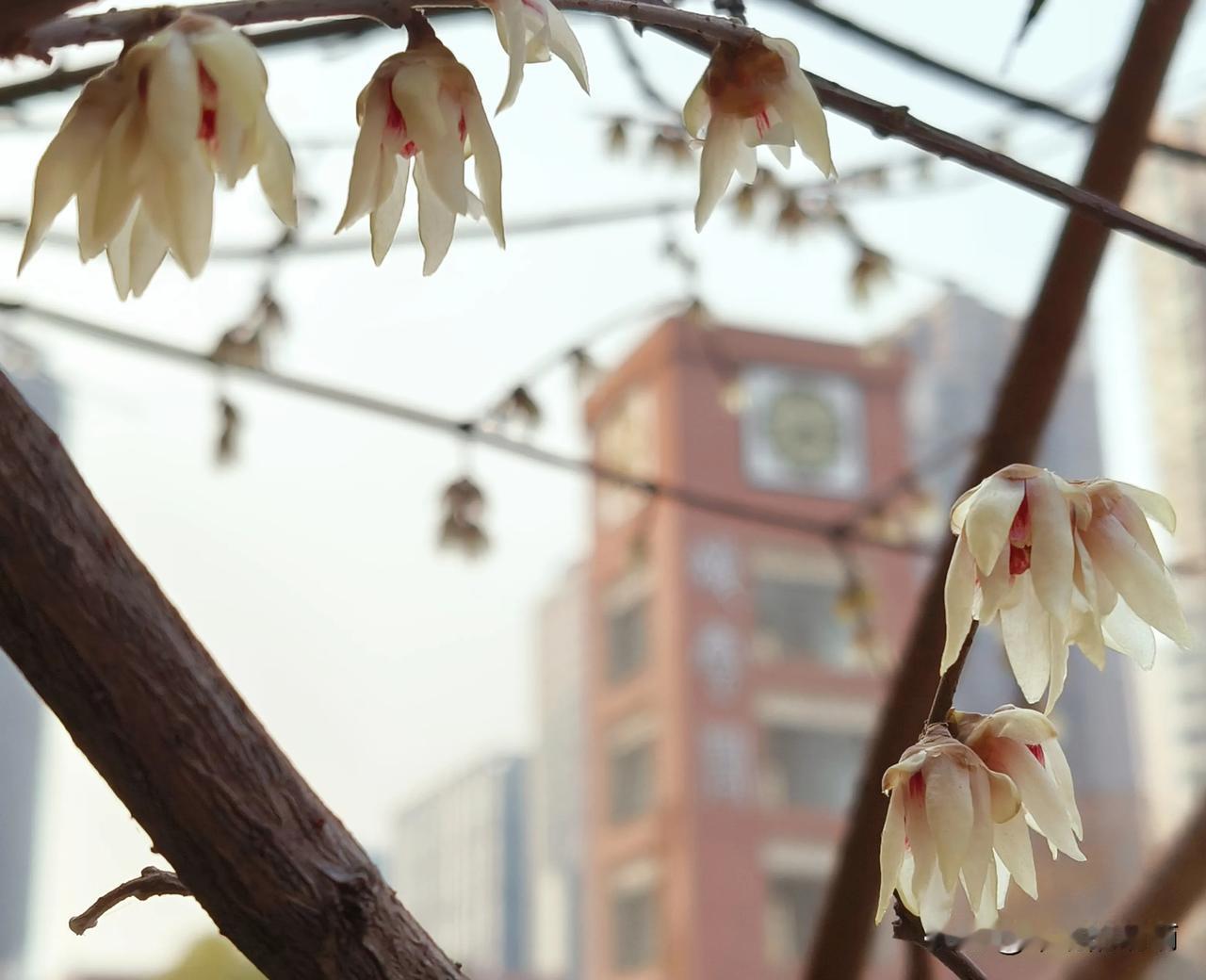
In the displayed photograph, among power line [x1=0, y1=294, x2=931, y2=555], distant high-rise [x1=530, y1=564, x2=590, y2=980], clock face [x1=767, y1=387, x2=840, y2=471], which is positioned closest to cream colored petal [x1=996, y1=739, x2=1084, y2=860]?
power line [x1=0, y1=294, x2=931, y2=555]

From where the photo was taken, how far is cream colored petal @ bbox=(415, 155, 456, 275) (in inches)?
9.4

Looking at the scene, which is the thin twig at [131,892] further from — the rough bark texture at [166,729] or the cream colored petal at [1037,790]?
the cream colored petal at [1037,790]

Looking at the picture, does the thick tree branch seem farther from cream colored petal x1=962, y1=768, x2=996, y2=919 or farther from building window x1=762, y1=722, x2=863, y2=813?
building window x1=762, y1=722, x2=863, y2=813

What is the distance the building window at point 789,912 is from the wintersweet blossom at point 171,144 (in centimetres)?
835

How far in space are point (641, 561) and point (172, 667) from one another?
3.49ft

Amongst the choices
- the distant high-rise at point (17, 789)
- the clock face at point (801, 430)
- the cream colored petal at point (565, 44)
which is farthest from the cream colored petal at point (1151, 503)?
the clock face at point (801, 430)

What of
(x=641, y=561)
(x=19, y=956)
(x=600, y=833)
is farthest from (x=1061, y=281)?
(x=600, y=833)

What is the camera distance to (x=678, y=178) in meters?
1.11

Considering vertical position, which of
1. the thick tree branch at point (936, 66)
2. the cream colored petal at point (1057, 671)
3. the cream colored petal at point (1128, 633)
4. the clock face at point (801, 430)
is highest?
the clock face at point (801, 430)

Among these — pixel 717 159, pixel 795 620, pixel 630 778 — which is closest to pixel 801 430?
pixel 795 620

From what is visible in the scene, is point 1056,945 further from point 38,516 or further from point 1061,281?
point 1061,281

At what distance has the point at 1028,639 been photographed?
22cm

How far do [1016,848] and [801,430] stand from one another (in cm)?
924

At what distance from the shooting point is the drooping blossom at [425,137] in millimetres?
219
